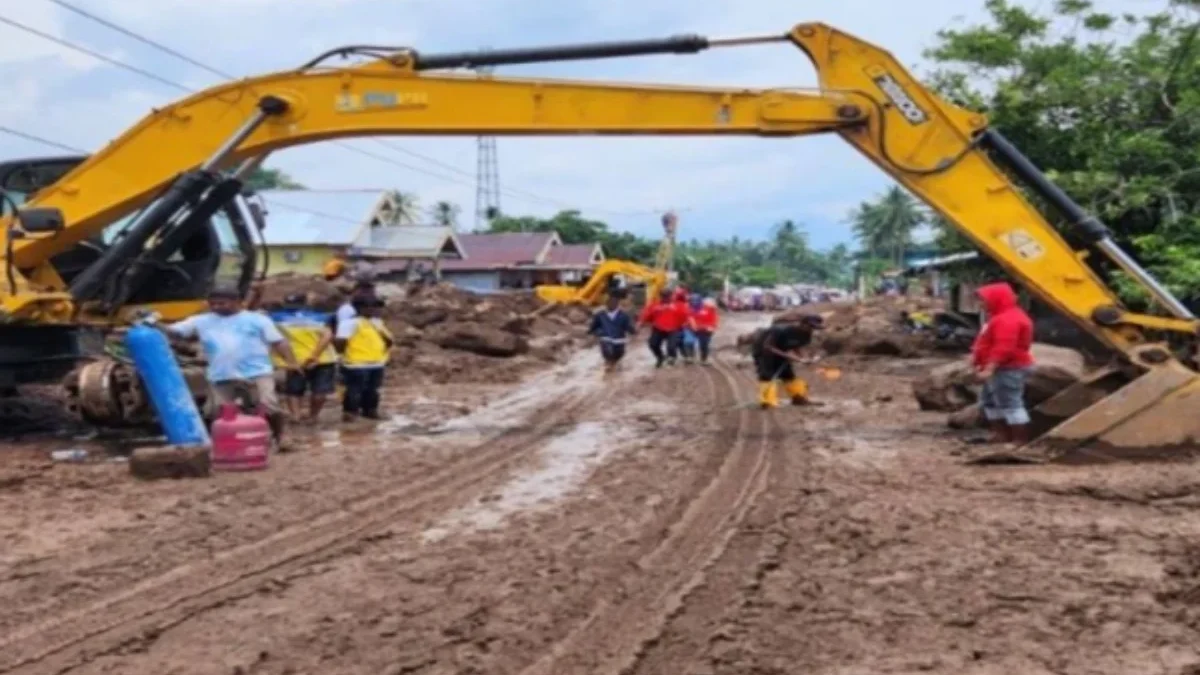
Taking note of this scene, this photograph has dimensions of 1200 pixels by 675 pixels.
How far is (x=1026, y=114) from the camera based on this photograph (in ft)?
71.9

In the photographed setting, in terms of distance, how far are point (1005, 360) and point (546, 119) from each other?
466 cm

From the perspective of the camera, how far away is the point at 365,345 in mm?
13648

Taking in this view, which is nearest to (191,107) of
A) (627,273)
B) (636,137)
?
(636,137)

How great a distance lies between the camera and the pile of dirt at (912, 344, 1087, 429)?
39.3 feet

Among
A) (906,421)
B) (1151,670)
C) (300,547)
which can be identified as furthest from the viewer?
(906,421)

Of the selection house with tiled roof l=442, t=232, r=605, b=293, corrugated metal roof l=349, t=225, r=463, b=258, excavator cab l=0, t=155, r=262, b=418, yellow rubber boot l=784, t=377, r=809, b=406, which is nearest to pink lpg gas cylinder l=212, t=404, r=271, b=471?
excavator cab l=0, t=155, r=262, b=418

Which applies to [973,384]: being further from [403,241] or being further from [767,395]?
[403,241]

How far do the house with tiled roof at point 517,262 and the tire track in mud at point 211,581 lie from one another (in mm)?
56682

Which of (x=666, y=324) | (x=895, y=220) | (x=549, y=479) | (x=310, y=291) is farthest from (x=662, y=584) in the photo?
(x=895, y=220)

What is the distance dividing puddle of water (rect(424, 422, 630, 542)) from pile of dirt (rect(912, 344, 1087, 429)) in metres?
3.53

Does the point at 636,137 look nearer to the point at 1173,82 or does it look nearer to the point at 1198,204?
the point at 1198,204

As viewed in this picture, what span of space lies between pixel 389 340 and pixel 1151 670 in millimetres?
10332

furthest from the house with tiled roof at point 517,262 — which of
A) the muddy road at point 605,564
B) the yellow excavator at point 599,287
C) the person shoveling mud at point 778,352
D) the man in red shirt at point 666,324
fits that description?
the muddy road at point 605,564

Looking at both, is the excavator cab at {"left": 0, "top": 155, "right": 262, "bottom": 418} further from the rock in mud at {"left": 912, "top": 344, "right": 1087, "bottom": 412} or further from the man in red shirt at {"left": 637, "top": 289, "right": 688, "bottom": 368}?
the man in red shirt at {"left": 637, "top": 289, "right": 688, "bottom": 368}
